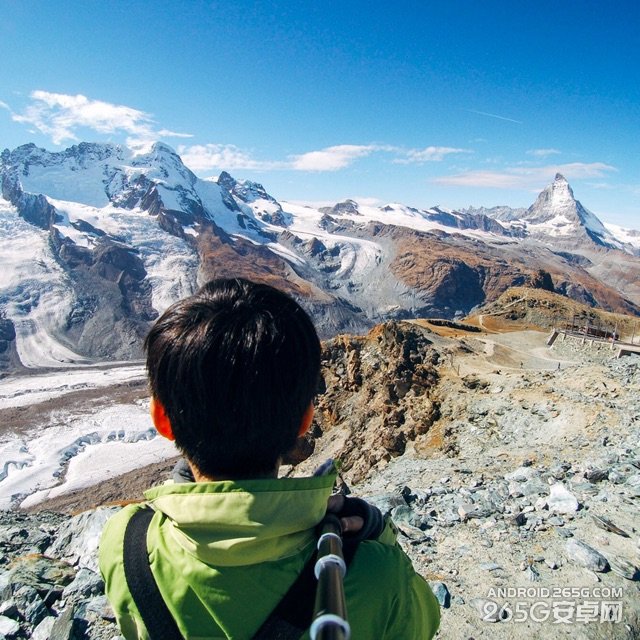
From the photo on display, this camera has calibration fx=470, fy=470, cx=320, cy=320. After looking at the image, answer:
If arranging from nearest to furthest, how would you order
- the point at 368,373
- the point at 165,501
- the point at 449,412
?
the point at 165,501 → the point at 449,412 → the point at 368,373

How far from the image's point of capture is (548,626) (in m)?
5.94

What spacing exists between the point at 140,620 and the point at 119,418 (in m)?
81.0

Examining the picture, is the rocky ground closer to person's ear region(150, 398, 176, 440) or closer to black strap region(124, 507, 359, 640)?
black strap region(124, 507, 359, 640)

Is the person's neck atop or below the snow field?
atop

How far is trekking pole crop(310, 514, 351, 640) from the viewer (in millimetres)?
1341

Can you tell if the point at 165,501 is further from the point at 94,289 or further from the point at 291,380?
the point at 94,289

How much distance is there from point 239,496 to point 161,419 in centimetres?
62

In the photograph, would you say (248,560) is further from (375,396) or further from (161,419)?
(375,396)

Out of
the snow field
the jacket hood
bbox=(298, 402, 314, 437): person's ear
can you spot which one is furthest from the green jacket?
the snow field

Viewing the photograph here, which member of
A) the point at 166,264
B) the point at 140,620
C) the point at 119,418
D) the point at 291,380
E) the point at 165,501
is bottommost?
the point at 119,418

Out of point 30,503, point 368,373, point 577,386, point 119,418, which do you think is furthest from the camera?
point 119,418

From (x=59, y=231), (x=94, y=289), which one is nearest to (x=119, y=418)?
(x=94, y=289)

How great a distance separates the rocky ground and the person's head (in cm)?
518

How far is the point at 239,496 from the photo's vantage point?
177cm
